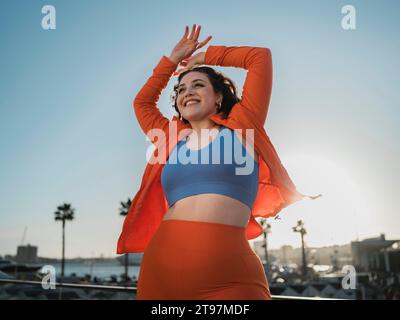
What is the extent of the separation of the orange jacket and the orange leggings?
1.32 ft

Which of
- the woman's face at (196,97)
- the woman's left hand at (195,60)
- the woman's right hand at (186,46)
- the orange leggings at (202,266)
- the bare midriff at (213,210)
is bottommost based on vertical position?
the orange leggings at (202,266)

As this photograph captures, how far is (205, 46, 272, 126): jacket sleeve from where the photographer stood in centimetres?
223

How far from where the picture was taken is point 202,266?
1.72 metres

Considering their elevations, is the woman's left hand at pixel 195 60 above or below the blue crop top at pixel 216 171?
above

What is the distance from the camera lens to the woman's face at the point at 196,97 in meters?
2.32

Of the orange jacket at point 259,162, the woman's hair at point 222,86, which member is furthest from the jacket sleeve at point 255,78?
the woman's hair at point 222,86

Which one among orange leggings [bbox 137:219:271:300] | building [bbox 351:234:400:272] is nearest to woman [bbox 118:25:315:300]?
orange leggings [bbox 137:219:271:300]

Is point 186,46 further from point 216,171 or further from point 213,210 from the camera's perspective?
point 213,210

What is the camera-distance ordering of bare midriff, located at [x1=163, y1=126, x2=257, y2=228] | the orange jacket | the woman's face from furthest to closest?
the woman's face
the orange jacket
bare midriff, located at [x1=163, y1=126, x2=257, y2=228]

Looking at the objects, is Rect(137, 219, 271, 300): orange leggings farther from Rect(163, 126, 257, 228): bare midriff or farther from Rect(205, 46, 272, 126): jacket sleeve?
Rect(205, 46, 272, 126): jacket sleeve

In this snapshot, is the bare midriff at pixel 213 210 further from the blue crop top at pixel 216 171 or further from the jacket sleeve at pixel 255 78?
the jacket sleeve at pixel 255 78

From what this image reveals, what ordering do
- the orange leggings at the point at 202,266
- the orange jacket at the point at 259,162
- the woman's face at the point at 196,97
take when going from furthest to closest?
the woman's face at the point at 196,97 < the orange jacket at the point at 259,162 < the orange leggings at the point at 202,266
